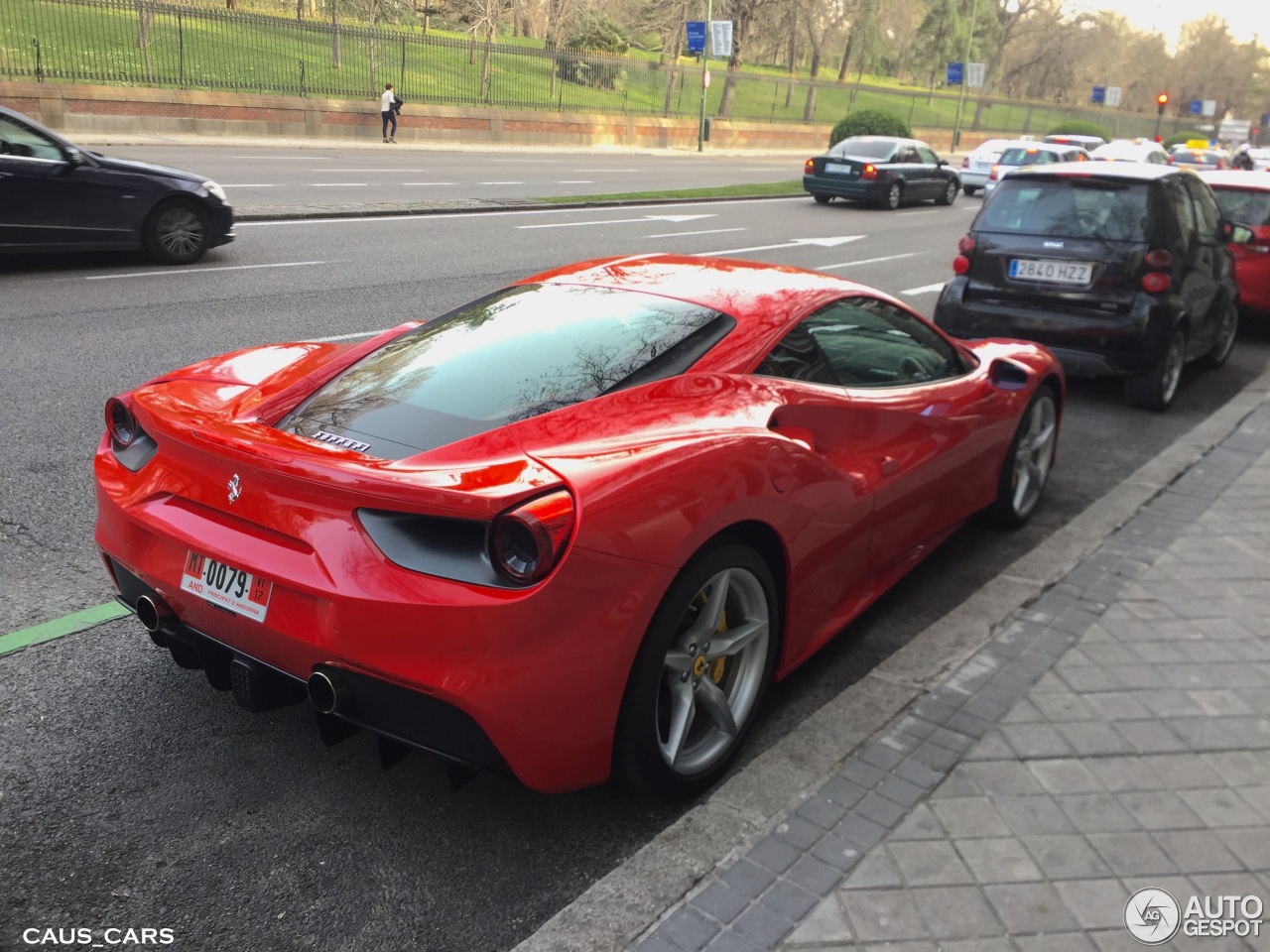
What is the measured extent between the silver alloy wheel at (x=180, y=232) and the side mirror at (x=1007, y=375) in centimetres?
913

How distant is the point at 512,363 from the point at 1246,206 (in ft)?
33.1

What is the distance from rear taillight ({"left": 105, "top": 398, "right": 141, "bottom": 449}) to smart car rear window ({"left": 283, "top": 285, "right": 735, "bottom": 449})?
20.3 inches

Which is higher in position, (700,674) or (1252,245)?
(1252,245)

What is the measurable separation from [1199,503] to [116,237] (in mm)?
9842

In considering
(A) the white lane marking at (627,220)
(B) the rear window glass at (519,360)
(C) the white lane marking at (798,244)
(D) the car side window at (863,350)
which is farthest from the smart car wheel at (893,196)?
(B) the rear window glass at (519,360)

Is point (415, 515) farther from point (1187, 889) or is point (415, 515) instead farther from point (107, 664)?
point (1187, 889)

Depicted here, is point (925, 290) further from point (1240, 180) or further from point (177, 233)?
point (177, 233)

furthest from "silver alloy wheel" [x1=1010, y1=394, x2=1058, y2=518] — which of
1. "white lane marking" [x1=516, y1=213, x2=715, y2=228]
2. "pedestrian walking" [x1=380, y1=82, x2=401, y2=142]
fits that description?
"pedestrian walking" [x1=380, y1=82, x2=401, y2=142]

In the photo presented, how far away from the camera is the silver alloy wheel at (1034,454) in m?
5.46

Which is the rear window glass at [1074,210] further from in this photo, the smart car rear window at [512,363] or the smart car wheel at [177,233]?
the smart car wheel at [177,233]

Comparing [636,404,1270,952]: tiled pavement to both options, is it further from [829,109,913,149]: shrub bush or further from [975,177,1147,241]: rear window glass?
[829,109,913,149]: shrub bush

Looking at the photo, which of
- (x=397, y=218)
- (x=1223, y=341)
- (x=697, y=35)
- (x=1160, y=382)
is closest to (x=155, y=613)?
(x=1160, y=382)

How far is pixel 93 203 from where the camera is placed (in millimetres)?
10695

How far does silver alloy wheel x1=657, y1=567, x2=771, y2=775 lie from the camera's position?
10.1 ft
